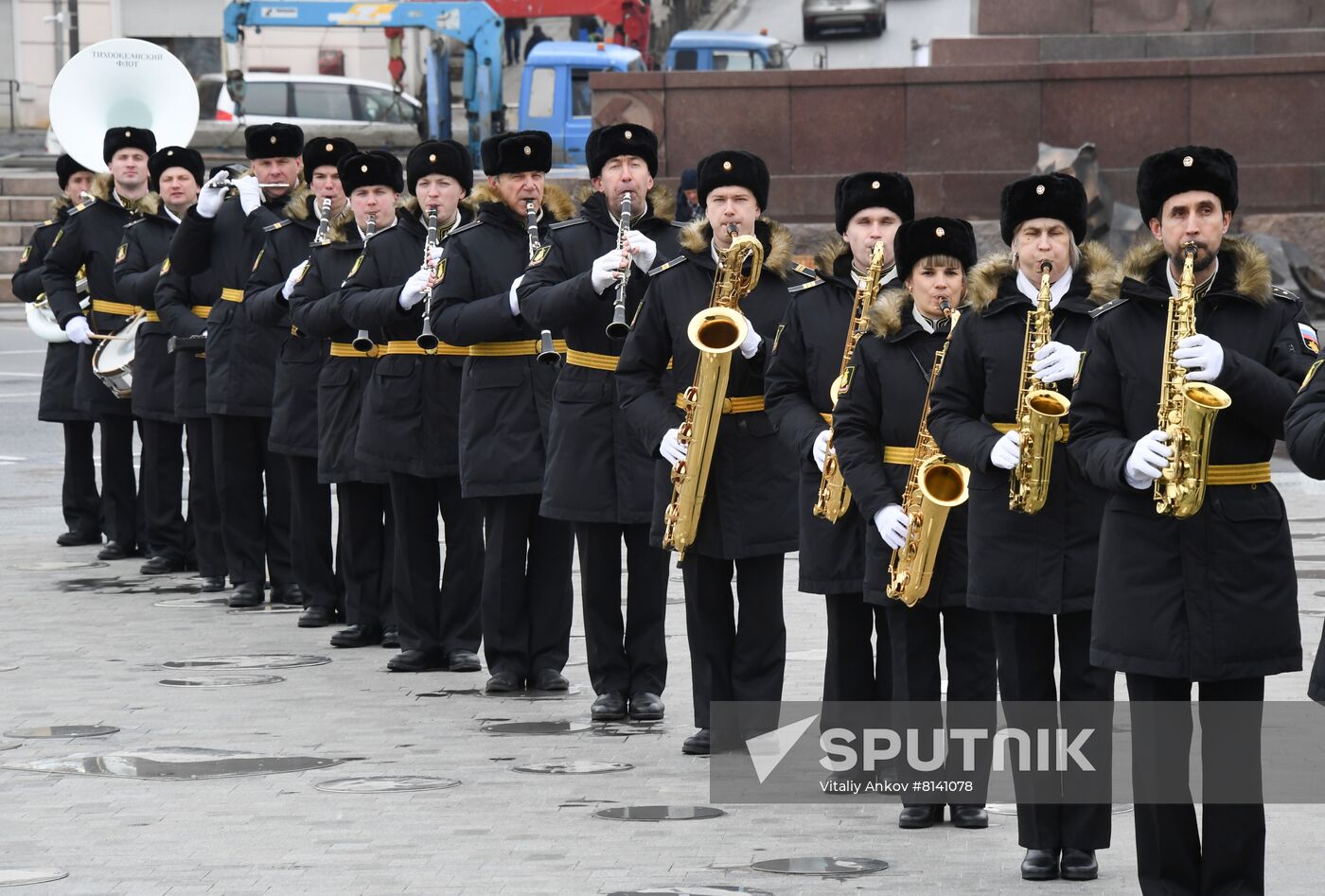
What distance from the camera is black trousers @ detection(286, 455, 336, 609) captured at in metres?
12.1

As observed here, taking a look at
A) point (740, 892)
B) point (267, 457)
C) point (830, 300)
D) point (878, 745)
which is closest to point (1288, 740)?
point (878, 745)

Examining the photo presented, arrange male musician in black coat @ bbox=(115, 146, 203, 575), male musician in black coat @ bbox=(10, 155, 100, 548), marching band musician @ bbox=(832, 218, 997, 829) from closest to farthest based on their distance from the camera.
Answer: marching band musician @ bbox=(832, 218, 997, 829) < male musician in black coat @ bbox=(115, 146, 203, 575) < male musician in black coat @ bbox=(10, 155, 100, 548)

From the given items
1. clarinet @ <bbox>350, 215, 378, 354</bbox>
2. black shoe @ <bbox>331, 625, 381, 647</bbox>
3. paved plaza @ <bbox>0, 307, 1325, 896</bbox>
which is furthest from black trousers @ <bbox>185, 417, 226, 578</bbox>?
clarinet @ <bbox>350, 215, 378, 354</bbox>

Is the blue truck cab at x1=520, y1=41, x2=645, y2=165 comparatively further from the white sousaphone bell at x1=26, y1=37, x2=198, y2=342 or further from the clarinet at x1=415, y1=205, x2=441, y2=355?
the clarinet at x1=415, y1=205, x2=441, y2=355

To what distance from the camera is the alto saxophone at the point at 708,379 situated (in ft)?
27.6

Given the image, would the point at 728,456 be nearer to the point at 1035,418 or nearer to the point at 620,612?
the point at 620,612

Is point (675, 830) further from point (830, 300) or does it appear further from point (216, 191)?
point (216, 191)

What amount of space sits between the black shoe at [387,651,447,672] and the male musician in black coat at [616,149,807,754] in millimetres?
A: 2142

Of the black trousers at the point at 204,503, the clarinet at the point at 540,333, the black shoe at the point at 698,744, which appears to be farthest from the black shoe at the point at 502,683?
the black trousers at the point at 204,503

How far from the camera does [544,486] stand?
9547 millimetres

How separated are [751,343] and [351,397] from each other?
11.1 ft

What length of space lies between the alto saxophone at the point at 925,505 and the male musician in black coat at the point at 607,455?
1.98 meters

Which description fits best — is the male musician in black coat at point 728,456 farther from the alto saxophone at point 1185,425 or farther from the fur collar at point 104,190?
the fur collar at point 104,190

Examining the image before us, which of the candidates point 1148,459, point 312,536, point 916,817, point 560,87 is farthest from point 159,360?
point 560,87
